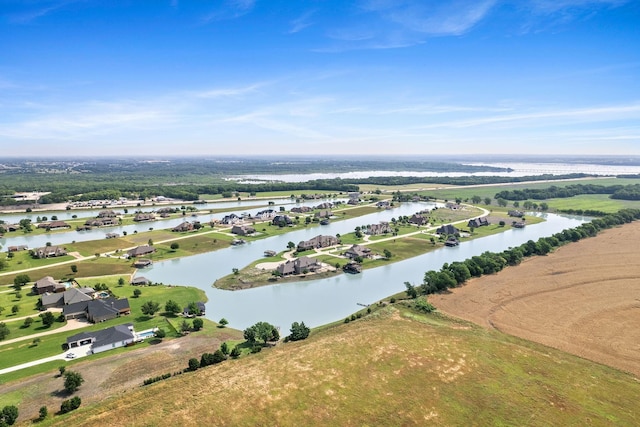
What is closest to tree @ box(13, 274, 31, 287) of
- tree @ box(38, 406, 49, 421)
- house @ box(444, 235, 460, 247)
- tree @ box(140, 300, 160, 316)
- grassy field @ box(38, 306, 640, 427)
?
tree @ box(140, 300, 160, 316)

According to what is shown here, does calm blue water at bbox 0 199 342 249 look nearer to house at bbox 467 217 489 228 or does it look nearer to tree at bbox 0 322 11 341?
tree at bbox 0 322 11 341

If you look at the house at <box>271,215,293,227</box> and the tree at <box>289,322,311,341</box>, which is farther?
the house at <box>271,215,293,227</box>

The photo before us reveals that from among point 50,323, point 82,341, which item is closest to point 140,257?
point 50,323

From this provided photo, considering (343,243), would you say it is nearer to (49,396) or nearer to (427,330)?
(427,330)

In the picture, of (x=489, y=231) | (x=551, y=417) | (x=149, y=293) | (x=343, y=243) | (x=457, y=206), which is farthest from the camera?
(x=457, y=206)

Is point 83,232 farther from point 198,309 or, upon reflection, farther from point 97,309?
point 198,309
